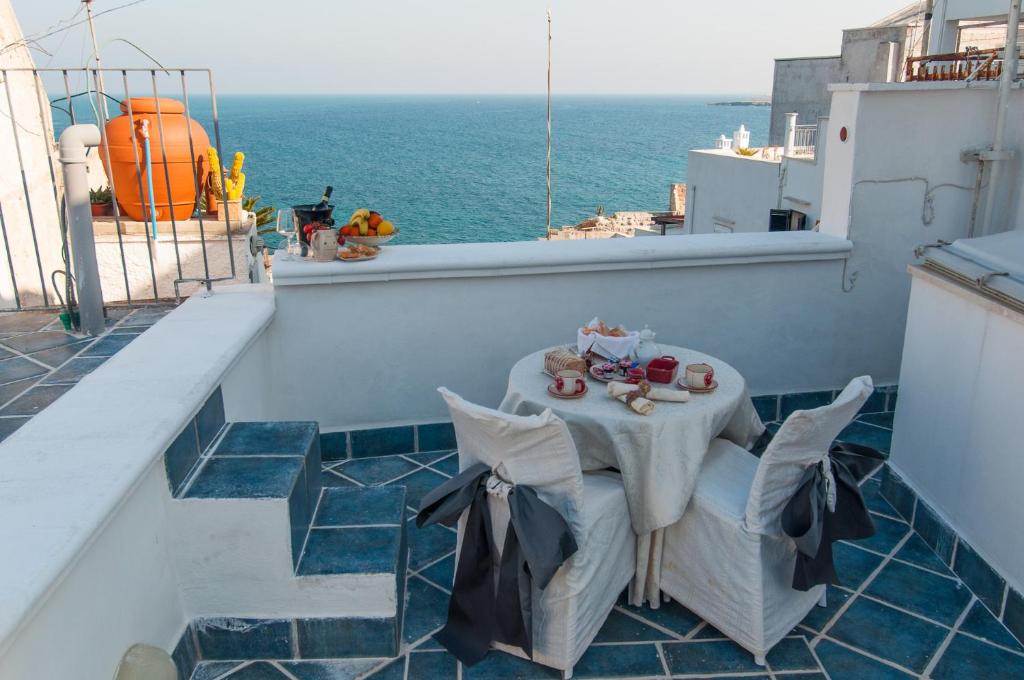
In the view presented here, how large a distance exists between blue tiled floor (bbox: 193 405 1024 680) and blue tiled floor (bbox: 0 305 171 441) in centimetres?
110

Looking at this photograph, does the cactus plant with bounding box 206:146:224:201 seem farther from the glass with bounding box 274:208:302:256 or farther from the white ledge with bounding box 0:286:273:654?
the white ledge with bounding box 0:286:273:654

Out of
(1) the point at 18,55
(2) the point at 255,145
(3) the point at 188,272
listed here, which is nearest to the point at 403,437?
(3) the point at 188,272

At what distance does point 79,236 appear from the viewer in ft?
11.8

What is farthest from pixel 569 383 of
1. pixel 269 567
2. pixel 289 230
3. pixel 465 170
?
pixel 465 170

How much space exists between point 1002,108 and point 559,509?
321cm

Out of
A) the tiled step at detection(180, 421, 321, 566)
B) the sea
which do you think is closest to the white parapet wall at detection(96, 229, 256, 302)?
the tiled step at detection(180, 421, 321, 566)

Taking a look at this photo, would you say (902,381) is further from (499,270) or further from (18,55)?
(18,55)

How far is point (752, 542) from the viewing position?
259cm

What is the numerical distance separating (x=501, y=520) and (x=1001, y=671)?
5.41ft

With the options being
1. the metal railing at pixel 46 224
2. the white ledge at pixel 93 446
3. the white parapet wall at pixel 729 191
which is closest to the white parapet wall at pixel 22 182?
the metal railing at pixel 46 224

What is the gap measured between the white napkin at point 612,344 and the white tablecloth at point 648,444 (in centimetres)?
28

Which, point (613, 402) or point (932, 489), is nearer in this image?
point (613, 402)

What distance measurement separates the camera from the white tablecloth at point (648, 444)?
274 centimetres

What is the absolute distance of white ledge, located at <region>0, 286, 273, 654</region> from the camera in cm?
173
